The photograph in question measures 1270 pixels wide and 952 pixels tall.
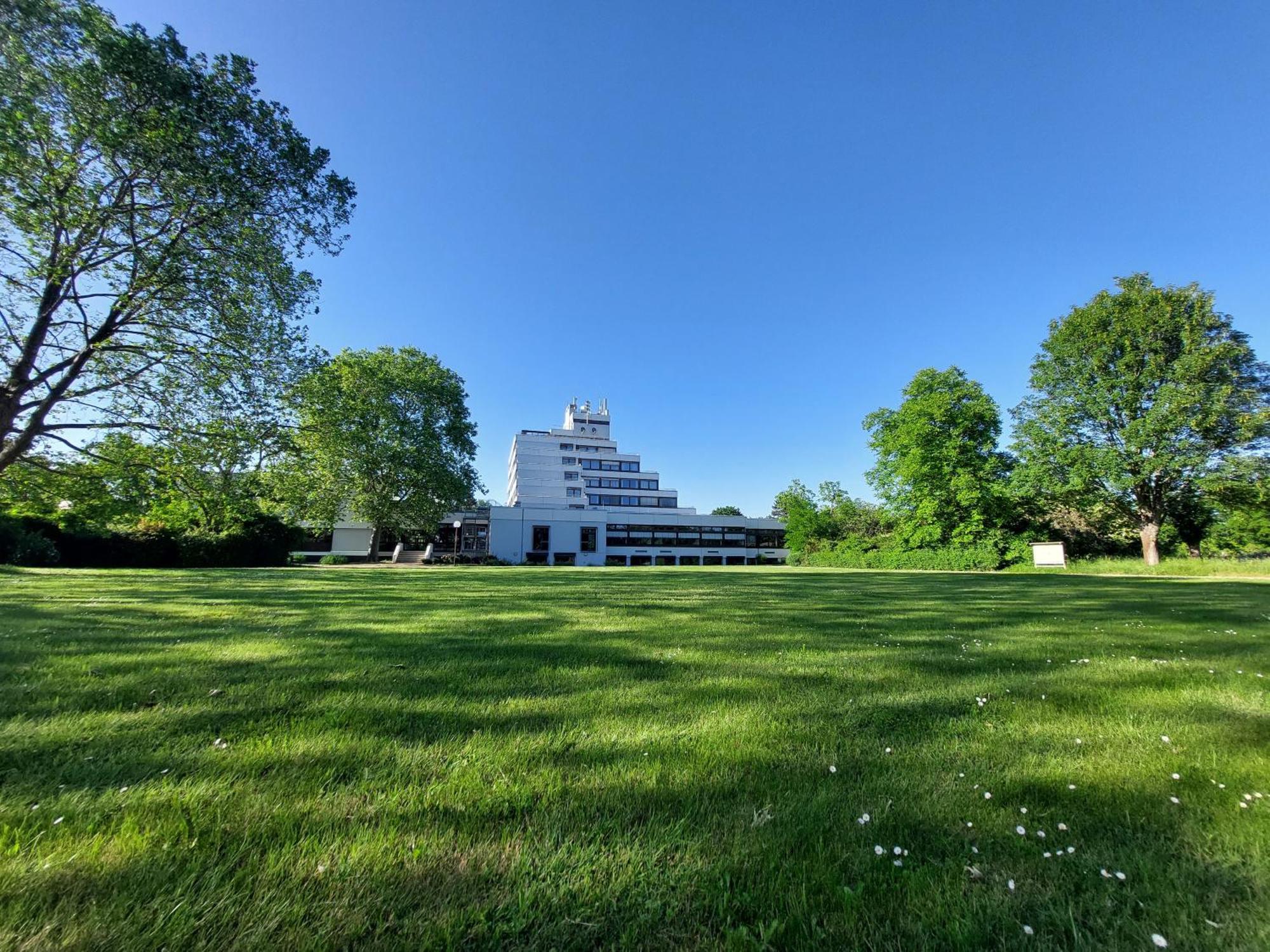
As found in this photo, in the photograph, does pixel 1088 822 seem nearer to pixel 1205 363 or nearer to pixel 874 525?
pixel 1205 363

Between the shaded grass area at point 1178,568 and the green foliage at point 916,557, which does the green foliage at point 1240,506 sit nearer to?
the shaded grass area at point 1178,568

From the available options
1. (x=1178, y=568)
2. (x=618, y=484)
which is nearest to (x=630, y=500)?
(x=618, y=484)

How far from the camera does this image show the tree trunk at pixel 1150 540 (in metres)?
29.4

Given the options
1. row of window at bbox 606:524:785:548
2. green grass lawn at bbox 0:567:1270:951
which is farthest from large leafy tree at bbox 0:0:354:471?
row of window at bbox 606:524:785:548

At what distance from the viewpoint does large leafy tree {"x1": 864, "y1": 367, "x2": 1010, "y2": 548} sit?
38.3 meters

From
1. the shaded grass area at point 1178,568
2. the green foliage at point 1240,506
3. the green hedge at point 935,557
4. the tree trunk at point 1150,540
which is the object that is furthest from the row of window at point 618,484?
the tree trunk at point 1150,540

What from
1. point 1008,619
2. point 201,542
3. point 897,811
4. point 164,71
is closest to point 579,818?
point 897,811

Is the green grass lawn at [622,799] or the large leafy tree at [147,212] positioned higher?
the large leafy tree at [147,212]

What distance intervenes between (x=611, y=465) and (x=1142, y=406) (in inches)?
2787

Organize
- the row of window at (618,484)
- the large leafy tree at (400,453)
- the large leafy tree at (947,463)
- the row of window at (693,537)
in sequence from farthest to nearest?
the row of window at (618,484), the row of window at (693,537), the large leafy tree at (947,463), the large leafy tree at (400,453)

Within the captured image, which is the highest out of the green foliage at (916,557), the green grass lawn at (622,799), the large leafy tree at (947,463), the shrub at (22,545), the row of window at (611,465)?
the row of window at (611,465)

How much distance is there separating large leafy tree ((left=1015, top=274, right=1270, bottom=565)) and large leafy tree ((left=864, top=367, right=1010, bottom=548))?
14.4 ft

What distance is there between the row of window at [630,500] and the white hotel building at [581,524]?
0.16 meters

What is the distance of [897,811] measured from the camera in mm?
2180
